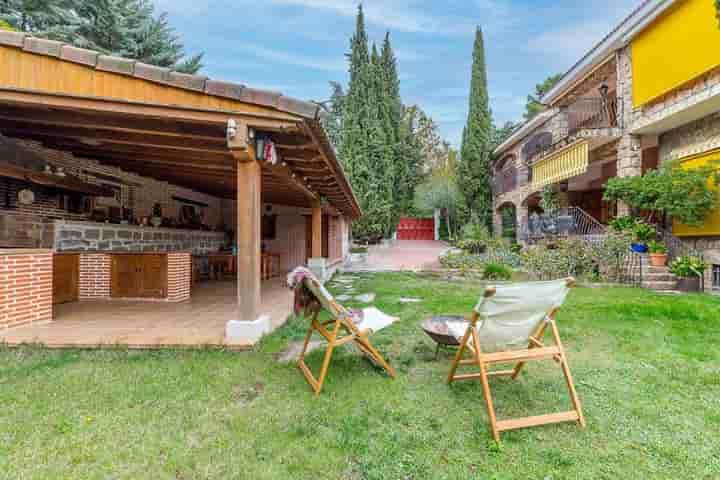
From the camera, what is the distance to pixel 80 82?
3252 mm

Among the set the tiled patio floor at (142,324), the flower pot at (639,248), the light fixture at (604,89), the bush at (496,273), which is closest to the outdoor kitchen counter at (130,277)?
the tiled patio floor at (142,324)

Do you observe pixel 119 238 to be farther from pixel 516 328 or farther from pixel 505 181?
pixel 505 181

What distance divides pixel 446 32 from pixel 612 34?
437 inches

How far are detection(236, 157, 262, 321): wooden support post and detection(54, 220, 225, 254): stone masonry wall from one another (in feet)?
11.8

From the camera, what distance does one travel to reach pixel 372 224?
1764 centimetres

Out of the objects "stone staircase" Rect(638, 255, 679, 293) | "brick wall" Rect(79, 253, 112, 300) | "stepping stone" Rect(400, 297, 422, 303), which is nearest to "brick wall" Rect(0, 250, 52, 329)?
"brick wall" Rect(79, 253, 112, 300)

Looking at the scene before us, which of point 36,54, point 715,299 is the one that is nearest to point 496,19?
point 715,299

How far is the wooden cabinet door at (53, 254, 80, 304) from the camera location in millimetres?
5188

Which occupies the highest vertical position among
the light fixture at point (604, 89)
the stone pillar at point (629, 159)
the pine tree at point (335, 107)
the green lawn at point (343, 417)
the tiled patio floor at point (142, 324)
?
the pine tree at point (335, 107)

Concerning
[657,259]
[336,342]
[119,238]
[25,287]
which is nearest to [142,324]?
[25,287]

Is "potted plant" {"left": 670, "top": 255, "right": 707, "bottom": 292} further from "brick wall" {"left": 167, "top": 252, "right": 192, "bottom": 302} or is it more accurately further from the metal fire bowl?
"brick wall" {"left": 167, "top": 252, "right": 192, "bottom": 302}

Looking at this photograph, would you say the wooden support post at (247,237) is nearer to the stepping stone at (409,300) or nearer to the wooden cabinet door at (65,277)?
the stepping stone at (409,300)

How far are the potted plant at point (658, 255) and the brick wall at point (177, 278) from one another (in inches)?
355

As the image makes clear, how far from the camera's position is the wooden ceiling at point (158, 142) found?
3641 millimetres
